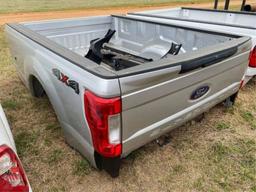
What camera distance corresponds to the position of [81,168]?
251cm

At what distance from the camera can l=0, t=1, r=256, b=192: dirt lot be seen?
236 cm

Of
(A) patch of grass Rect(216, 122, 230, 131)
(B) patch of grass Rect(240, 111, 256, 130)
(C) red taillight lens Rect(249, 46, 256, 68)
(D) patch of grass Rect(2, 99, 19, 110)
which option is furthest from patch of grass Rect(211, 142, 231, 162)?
(D) patch of grass Rect(2, 99, 19, 110)

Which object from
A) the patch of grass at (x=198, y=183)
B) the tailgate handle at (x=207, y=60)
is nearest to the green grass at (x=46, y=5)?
the tailgate handle at (x=207, y=60)

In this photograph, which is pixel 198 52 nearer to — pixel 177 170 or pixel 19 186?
pixel 177 170

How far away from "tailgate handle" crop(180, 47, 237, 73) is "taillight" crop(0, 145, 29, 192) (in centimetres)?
134

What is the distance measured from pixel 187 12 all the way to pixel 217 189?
4702 mm

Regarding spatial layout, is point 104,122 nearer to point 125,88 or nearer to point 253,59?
point 125,88

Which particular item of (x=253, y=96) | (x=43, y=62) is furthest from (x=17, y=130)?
(x=253, y=96)

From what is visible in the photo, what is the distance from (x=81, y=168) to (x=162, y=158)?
2.87 feet

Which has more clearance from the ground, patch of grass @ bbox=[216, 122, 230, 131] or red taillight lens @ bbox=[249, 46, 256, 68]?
red taillight lens @ bbox=[249, 46, 256, 68]

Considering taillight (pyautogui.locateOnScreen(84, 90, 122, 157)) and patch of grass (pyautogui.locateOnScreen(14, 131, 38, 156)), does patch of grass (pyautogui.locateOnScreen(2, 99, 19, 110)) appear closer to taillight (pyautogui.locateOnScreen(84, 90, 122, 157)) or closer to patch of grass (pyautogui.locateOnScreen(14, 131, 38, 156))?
patch of grass (pyautogui.locateOnScreen(14, 131, 38, 156))

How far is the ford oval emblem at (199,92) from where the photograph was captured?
2320mm

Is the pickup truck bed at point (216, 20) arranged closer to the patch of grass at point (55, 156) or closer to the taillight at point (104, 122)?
the taillight at point (104, 122)

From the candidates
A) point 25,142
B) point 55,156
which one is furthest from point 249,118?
point 25,142
